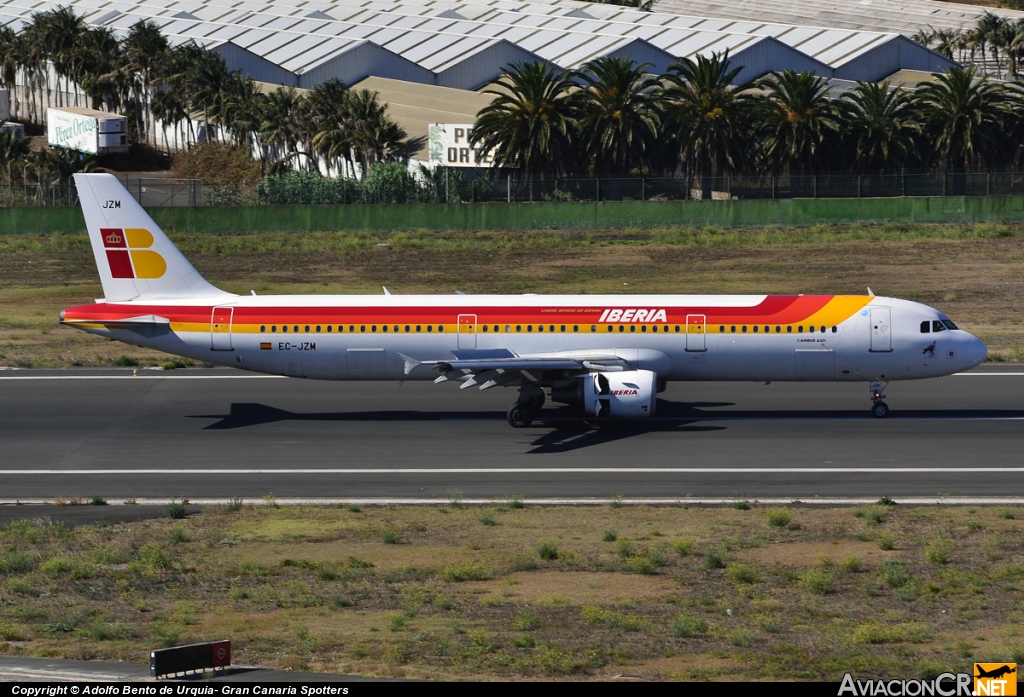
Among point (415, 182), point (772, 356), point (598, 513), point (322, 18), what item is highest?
point (322, 18)

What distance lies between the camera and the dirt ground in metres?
66.1

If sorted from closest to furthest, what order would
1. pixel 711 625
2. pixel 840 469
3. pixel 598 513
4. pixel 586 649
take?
pixel 586 649
pixel 711 625
pixel 598 513
pixel 840 469

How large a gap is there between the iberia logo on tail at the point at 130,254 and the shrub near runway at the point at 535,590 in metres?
13.5

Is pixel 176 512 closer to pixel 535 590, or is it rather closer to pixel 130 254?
pixel 535 590

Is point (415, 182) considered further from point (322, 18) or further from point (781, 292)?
point (322, 18)

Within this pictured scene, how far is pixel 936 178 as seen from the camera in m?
89.6

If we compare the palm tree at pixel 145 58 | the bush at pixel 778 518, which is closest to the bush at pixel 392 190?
the palm tree at pixel 145 58

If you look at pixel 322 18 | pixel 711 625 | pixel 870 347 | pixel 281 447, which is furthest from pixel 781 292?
pixel 322 18

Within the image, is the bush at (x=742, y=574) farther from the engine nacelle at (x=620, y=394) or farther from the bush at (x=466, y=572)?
the engine nacelle at (x=620, y=394)

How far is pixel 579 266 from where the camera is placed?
76.1 metres

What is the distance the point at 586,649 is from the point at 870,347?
23207 mm

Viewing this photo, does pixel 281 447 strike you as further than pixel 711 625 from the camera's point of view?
Yes

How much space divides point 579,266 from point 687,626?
56.5 metres

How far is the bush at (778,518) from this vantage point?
28.1m
